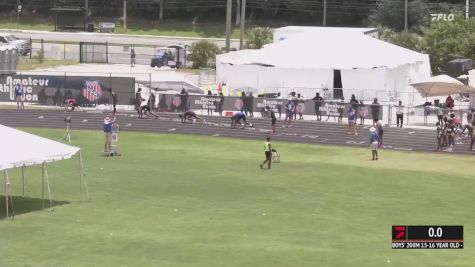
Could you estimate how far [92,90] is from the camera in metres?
67.0

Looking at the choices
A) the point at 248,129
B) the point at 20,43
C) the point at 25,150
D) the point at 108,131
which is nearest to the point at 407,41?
the point at 20,43

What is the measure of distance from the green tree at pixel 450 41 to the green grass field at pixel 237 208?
3632cm

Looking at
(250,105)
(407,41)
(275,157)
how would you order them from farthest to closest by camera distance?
(407,41), (250,105), (275,157)

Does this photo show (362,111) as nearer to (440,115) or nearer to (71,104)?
(440,115)

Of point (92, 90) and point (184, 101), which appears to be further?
point (92, 90)

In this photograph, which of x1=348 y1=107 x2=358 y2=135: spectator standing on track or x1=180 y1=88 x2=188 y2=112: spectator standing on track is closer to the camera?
x1=348 y1=107 x2=358 y2=135: spectator standing on track

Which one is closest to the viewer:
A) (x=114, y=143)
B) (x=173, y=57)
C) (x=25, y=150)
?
(x=25, y=150)

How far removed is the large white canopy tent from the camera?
70.1 m

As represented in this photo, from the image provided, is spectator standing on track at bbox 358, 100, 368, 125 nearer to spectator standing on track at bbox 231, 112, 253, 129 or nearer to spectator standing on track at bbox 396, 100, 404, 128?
spectator standing on track at bbox 396, 100, 404, 128

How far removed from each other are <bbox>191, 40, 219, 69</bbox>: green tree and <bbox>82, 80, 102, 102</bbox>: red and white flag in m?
24.8

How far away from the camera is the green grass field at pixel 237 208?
28.2 m

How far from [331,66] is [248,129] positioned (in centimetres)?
1343

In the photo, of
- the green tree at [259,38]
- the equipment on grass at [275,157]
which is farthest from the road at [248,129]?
the green tree at [259,38]

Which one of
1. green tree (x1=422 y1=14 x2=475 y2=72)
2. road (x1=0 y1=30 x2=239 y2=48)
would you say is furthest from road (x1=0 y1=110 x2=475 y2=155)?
road (x1=0 y1=30 x2=239 y2=48)
